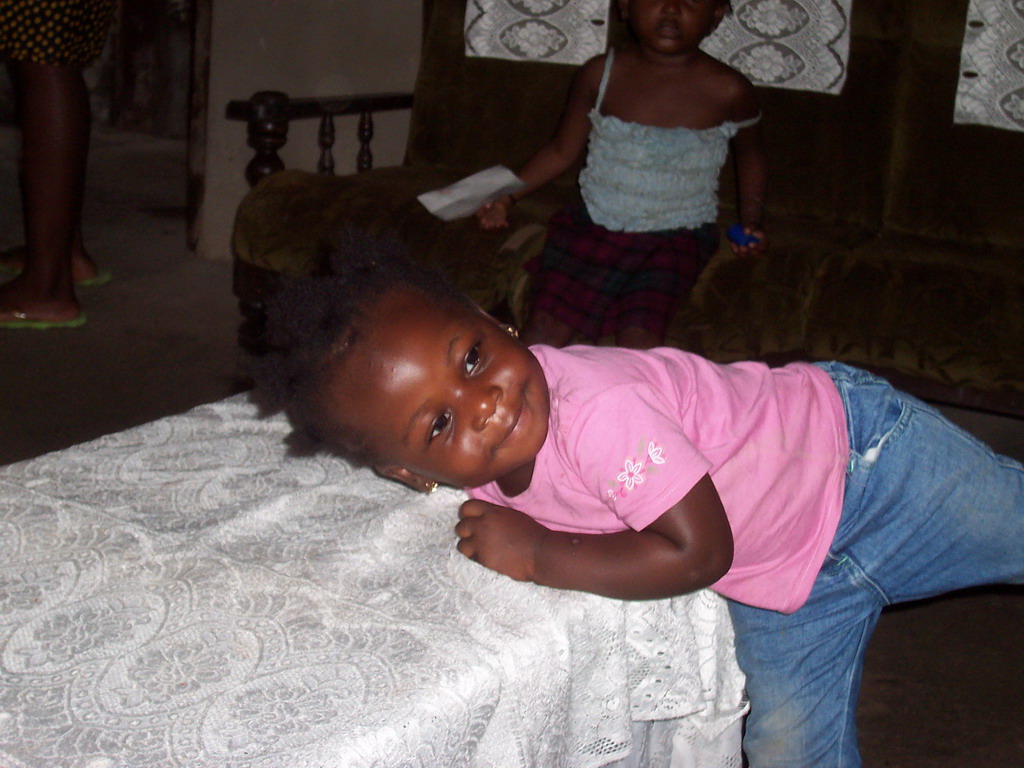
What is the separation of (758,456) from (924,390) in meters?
1.19

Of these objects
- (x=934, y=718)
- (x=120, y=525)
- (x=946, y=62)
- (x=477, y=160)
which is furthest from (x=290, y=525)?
(x=946, y=62)

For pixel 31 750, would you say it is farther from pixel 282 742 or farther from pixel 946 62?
pixel 946 62

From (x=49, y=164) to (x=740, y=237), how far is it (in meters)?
2.06

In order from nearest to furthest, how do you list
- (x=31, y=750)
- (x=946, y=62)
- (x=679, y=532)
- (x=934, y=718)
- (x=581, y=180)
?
(x=31, y=750), (x=679, y=532), (x=934, y=718), (x=581, y=180), (x=946, y=62)

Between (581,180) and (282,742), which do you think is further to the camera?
(581,180)

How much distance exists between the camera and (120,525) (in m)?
1.08

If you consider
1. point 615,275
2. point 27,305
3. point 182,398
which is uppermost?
point 615,275

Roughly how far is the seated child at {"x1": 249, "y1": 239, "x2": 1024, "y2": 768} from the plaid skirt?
3.04 ft

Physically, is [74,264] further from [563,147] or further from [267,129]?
[563,147]

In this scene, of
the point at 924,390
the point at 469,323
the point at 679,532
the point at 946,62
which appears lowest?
the point at 924,390

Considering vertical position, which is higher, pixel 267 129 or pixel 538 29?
pixel 538 29

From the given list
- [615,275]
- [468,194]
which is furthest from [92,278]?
[615,275]

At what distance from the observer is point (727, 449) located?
1154 mm

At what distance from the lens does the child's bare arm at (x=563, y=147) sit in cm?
254
